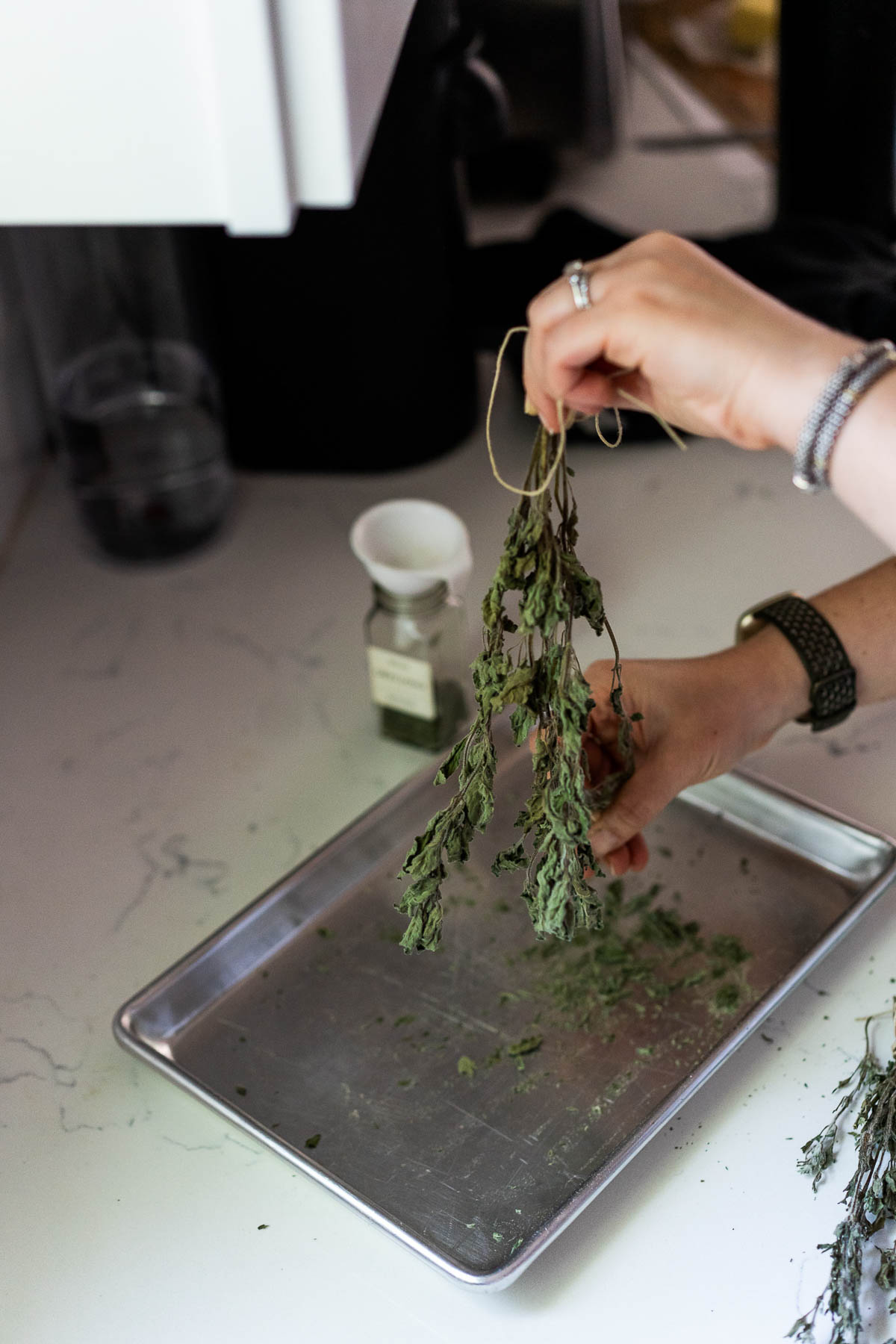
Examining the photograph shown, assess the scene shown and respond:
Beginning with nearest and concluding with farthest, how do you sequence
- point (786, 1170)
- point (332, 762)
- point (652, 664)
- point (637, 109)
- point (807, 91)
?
1. point (786, 1170)
2. point (652, 664)
3. point (332, 762)
4. point (807, 91)
5. point (637, 109)

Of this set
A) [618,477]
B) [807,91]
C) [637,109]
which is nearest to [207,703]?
[618,477]

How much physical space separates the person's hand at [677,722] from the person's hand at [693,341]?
0.26 m

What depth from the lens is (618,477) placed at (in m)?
1.59

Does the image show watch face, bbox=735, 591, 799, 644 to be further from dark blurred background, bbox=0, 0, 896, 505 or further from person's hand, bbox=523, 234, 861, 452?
dark blurred background, bbox=0, 0, 896, 505

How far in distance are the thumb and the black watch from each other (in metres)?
0.17

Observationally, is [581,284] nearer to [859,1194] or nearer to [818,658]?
[818,658]

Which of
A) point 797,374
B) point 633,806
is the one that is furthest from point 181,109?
point 633,806

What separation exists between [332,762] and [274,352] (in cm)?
52

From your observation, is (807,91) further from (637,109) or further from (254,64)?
(254,64)

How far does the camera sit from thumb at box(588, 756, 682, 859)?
37.7 inches

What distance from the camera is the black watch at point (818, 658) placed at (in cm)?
109

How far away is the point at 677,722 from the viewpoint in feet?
3.32

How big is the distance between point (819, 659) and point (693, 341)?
1.38 ft

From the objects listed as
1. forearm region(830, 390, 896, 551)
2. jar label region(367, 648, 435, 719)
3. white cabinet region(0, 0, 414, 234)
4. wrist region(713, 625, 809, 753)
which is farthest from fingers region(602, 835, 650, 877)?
white cabinet region(0, 0, 414, 234)
